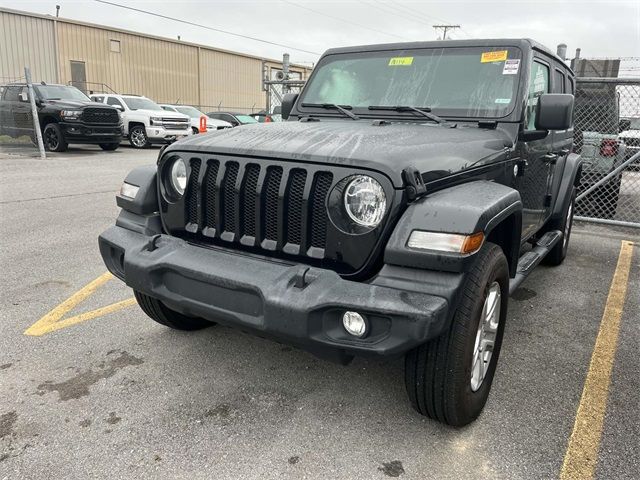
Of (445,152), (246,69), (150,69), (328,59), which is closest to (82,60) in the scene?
(150,69)

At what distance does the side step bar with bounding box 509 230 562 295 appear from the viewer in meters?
3.17

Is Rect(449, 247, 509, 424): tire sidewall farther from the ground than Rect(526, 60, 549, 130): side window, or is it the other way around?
Rect(526, 60, 549, 130): side window

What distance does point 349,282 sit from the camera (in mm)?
2217

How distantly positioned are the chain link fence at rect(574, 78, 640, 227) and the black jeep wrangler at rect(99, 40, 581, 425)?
472 cm

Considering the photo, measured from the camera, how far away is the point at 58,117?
1445cm

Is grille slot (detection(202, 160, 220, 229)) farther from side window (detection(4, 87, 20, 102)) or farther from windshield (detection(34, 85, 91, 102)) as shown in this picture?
side window (detection(4, 87, 20, 102))

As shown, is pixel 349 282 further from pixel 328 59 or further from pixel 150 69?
pixel 150 69

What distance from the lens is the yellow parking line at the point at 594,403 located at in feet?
7.75

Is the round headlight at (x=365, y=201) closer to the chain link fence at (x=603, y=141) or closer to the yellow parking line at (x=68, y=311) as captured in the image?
the yellow parking line at (x=68, y=311)

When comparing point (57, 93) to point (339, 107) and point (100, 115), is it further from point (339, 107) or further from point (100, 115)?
point (339, 107)

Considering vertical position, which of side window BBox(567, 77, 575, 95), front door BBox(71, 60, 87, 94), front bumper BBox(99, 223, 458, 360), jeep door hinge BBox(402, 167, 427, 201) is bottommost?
front bumper BBox(99, 223, 458, 360)

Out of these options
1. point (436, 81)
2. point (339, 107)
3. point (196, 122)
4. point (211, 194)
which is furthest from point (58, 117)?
point (211, 194)

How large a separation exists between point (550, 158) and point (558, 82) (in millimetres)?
765

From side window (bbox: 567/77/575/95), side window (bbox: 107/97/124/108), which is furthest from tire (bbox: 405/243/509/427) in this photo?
side window (bbox: 107/97/124/108)
